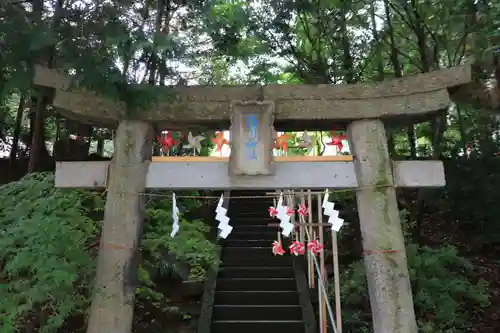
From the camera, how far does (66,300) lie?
406 cm

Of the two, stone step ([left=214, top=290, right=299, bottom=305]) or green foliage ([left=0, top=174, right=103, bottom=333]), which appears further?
stone step ([left=214, top=290, right=299, bottom=305])

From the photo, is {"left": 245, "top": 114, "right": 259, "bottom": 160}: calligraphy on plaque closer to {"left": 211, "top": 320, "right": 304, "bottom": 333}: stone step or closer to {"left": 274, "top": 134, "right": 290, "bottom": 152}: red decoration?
{"left": 274, "top": 134, "right": 290, "bottom": 152}: red decoration

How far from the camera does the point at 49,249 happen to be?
3.86 metres

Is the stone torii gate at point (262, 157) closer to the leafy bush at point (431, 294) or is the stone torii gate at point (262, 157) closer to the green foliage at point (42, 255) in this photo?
the green foliage at point (42, 255)

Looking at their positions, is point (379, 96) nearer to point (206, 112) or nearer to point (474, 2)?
point (206, 112)

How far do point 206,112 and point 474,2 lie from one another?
4.78m

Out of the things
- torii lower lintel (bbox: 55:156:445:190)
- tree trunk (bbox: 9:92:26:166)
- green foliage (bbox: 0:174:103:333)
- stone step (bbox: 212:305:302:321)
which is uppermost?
tree trunk (bbox: 9:92:26:166)

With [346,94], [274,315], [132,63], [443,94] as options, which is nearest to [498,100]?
[443,94]

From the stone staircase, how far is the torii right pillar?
2174 mm

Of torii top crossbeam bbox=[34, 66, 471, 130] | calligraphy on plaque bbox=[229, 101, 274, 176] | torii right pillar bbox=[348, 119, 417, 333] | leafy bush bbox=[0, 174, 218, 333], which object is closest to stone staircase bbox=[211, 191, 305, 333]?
leafy bush bbox=[0, 174, 218, 333]

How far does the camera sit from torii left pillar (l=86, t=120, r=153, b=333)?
3990 millimetres

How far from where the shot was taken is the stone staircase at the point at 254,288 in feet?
19.5

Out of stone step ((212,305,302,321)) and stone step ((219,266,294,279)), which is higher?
stone step ((219,266,294,279))

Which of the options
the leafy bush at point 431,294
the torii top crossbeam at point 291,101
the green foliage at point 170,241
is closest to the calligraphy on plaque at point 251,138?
the torii top crossbeam at point 291,101
